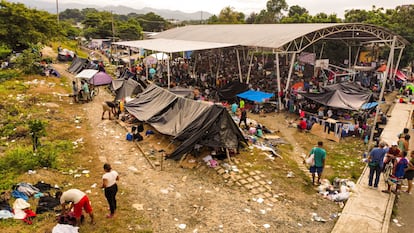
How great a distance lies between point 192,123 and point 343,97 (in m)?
9.58

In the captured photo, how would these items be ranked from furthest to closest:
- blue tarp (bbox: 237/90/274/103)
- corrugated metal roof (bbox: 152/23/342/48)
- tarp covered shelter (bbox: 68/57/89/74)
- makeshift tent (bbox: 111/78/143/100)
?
tarp covered shelter (bbox: 68/57/89/74) → corrugated metal roof (bbox: 152/23/342/48) → blue tarp (bbox: 237/90/274/103) → makeshift tent (bbox: 111/78/143/100)

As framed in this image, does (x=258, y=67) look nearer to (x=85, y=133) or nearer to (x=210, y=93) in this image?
(x=210, y=93)

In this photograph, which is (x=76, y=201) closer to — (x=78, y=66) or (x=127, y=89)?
(x=127, y=89)

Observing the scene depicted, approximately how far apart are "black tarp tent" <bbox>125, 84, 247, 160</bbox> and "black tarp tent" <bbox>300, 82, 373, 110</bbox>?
7.33m

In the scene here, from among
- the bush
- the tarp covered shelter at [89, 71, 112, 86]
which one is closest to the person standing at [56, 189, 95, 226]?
the tarp covered shelter at [89, 71, 112, 86]

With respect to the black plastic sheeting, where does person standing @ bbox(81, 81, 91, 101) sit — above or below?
below

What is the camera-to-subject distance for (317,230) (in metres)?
6.78

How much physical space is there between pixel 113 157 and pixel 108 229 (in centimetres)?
418

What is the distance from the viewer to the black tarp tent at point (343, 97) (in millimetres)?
15430

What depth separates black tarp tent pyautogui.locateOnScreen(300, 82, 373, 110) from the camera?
50.6 feet

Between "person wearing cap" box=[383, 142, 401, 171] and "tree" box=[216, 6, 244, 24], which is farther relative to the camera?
"tree" box=[216, 6, 244, 24]

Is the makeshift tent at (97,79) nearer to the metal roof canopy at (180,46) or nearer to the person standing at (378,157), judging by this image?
the metal roof canopy at (180,46)

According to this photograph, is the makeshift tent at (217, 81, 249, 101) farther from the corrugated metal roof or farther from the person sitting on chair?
the person sitting on chair

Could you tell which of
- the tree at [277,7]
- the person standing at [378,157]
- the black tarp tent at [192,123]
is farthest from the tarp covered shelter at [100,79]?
the tree at [277,7]
